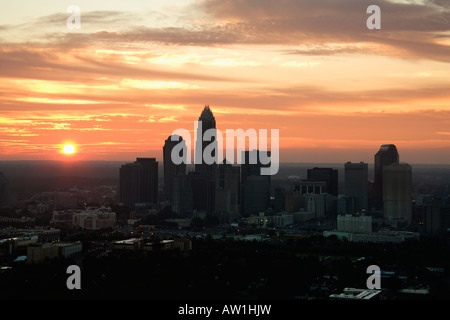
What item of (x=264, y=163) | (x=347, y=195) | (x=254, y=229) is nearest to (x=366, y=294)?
(x=254, y=229)

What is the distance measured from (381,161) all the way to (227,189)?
15.5 m

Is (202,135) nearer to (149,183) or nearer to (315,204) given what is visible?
(149,183)

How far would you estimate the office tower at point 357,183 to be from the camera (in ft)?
168

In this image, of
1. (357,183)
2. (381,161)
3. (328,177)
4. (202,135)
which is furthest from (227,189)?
(381,161)

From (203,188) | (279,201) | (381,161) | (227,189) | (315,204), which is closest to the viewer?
(227,189)

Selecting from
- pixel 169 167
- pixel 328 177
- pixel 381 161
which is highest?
pixel 381 161

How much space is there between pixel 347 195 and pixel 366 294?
3631cm

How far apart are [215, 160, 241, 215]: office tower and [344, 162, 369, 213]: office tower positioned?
8.47 metres

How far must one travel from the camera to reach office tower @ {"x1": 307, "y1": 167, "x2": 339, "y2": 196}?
5591 centimetres

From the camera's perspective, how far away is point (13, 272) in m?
17.4

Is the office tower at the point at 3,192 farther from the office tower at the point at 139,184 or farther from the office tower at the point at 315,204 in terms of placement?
the office tower at the point at 315,204

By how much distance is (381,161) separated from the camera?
5672cm

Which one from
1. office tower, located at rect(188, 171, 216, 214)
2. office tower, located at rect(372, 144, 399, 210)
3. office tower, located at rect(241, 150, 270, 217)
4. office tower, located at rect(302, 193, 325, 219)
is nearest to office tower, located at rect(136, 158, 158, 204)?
office tower, located at rect(188, 171, 216, 214)

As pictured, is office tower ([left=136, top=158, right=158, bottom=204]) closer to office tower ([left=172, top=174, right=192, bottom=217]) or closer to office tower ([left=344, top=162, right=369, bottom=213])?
office tower ([left=172, top=174, right=192, bottom=217])
